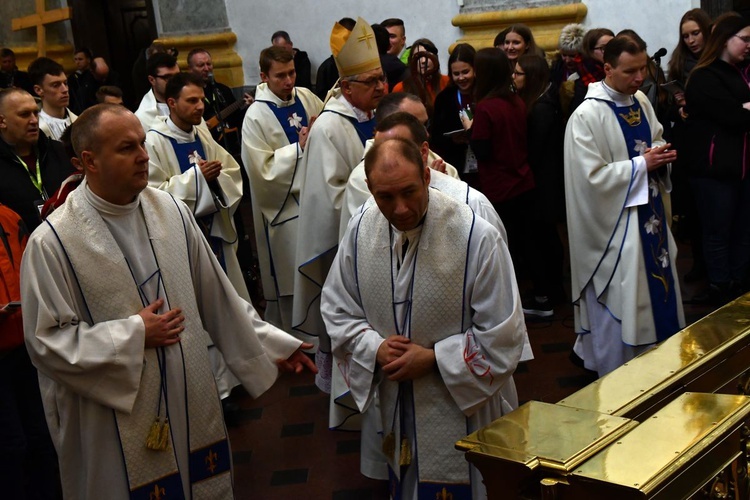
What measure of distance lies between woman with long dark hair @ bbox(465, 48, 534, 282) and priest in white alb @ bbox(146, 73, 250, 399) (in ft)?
5.49

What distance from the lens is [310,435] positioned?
503 centimetres

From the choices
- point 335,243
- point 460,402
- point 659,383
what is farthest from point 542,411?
point 335,243

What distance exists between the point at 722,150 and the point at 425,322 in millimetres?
3545

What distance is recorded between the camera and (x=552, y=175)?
260 inches

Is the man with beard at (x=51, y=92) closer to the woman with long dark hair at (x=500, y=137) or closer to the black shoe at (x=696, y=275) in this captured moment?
the woman with long dark hair at (x=500, y=137)

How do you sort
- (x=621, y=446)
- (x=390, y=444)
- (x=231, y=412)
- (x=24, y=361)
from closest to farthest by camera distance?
1. (x=621, y=446)
2. (x=390, y=444)
3. (x=24, y=361)
4. (x=231, y=412)

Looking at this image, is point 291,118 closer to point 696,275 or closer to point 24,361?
point 24,361

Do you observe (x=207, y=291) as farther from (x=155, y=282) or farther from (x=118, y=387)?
(x=118, y=387)

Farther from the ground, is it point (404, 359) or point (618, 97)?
point (618, 97)

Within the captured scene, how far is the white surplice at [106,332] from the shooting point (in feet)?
10.2

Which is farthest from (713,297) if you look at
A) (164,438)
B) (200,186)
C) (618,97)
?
(164,438)

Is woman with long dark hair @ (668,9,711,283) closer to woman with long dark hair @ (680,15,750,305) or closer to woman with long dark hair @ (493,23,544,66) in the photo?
woman with long dark hair @ (680,15,750,305)

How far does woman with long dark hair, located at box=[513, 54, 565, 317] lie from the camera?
21.3 ft

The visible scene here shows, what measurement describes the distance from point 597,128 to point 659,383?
8.12 feet
